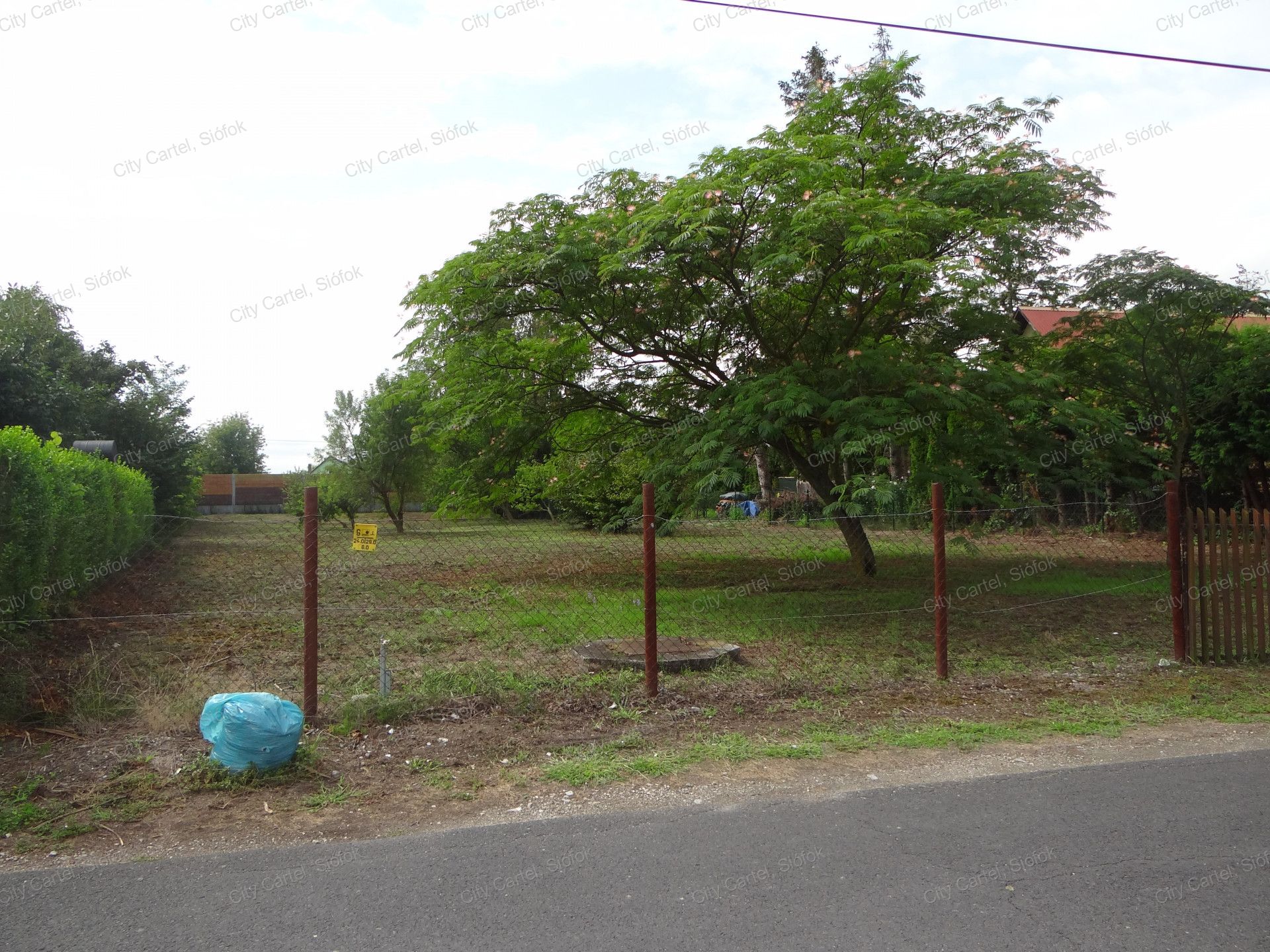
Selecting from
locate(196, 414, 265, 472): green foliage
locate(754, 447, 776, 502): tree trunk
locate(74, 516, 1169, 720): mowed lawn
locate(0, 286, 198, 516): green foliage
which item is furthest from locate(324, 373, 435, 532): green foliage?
locate(196, 414, 265, 472): green foliage

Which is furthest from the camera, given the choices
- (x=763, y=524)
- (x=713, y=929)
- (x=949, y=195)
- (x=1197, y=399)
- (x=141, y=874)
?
(x=1197, y=399)

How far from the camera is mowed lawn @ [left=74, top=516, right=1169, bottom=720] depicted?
7.41m

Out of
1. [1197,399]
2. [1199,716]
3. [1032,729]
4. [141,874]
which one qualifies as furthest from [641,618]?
[1197,399]

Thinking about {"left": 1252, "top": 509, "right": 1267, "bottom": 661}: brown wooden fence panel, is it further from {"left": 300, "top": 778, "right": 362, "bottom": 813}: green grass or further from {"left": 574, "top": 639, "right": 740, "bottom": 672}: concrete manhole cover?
{"left": 300, "top": 778, "right": 362, "bottom": 813}: green grass

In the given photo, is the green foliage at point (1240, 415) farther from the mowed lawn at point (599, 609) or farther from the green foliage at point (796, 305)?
the green foliage at point (796, 305)

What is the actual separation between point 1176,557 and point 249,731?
7.92 m

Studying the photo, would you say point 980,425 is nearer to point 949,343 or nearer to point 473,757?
point 949,343

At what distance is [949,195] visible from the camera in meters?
12.4

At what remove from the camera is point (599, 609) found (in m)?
11.1

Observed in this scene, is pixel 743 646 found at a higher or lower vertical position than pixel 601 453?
lower

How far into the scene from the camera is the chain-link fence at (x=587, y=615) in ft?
23.0

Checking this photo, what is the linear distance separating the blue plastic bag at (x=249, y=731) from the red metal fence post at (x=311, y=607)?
30.7 inches

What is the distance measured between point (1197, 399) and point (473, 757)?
18.6 meters

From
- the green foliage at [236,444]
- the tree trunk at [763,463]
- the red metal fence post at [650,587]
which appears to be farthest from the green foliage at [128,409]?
the green foliage at [236,444]
